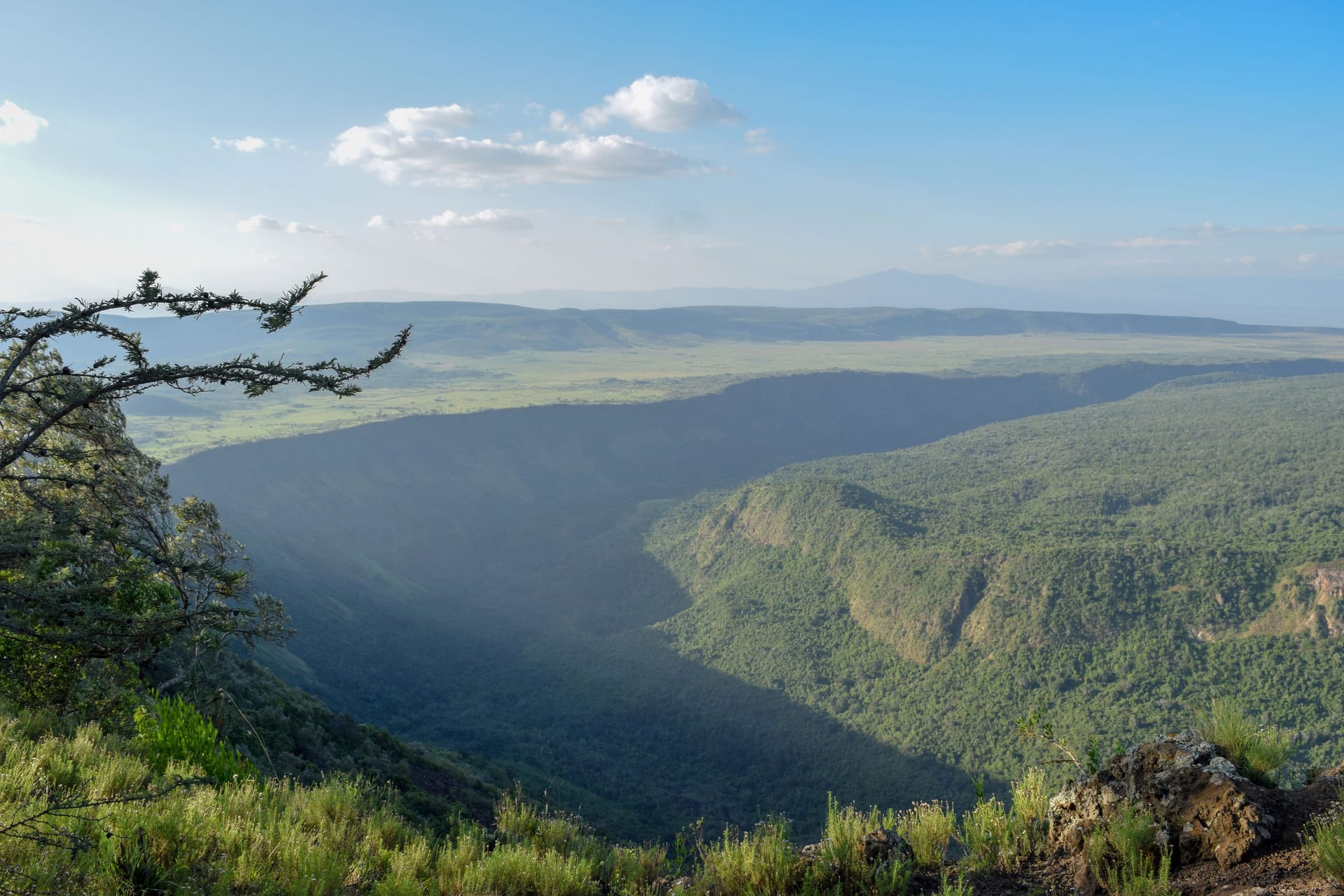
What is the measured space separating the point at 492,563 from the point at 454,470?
31103mm

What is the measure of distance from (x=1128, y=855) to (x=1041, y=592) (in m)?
63.7

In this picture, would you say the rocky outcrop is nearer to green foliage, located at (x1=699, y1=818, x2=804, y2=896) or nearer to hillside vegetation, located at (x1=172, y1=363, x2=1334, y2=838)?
green foliage, located at (x1=699, y1=818, x2=804, y2=896)

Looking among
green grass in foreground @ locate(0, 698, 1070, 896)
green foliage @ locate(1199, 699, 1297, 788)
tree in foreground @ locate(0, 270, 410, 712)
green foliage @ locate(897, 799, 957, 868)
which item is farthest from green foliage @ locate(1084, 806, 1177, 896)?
tree in foreground @ locate(0, 270, 410, 712)

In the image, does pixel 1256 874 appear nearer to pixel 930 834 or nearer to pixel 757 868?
pixel 930 834

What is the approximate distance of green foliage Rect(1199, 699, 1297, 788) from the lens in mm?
7906

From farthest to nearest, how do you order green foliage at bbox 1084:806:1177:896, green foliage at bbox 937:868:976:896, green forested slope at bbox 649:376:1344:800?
green forested slope at bbox 649:376:1344:800 < green foliage at bbox 1084:806:1177:896 < green foliage at bbox 937:868:976:896

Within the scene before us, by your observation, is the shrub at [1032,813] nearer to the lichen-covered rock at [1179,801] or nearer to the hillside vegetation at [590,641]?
the lichen-covered rock at [1179,801]

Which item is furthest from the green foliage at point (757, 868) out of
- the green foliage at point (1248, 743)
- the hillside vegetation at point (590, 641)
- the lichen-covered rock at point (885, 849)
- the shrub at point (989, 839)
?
the hillside vegetation at point (590, 641)

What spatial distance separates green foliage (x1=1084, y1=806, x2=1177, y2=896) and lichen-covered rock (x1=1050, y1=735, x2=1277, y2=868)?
0.13m

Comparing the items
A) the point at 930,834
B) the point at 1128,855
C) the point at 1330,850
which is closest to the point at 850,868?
the point at 930,834

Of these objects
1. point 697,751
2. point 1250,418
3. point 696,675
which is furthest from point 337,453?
point 1250,418

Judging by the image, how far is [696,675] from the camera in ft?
233

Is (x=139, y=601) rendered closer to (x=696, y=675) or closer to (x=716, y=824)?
(x=716, y=824)

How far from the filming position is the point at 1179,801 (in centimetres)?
741
